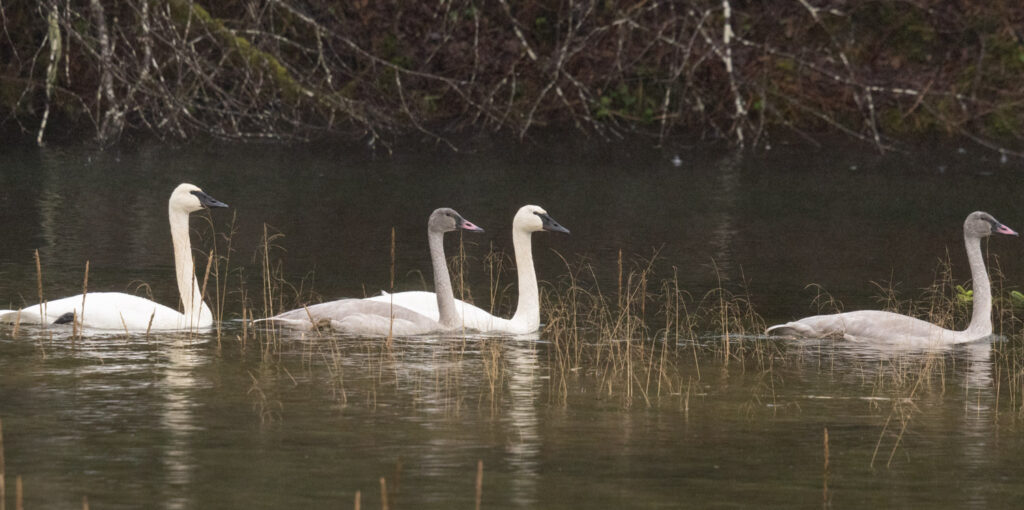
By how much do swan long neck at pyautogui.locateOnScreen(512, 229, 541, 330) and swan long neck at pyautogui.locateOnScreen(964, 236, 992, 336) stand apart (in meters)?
2.85

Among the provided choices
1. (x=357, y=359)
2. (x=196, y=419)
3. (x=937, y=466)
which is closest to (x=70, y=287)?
(x=357, y=359)

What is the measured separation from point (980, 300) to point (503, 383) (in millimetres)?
3986

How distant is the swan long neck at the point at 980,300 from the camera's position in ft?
42.9

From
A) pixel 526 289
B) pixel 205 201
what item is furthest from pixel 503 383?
pixel 205 201

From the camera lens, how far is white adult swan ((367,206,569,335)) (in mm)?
13078

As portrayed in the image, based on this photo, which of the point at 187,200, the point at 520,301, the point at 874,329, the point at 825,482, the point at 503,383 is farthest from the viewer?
the point at 187,200

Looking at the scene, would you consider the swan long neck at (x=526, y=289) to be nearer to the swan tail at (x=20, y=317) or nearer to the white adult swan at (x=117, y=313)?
the white adult swan at (x=117, y=313)

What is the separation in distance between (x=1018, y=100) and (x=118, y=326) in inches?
753

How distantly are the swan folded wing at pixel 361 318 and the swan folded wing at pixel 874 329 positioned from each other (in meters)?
2.29

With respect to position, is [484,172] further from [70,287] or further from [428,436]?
[428,436]

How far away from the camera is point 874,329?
12797mm

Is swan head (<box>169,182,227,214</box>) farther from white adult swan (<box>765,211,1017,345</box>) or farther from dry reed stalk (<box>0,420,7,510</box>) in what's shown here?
dry reed stalk (<box>0,420,7,510</box>)

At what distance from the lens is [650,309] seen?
14.2 m

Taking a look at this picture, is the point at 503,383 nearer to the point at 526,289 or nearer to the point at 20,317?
the point at 526,289
